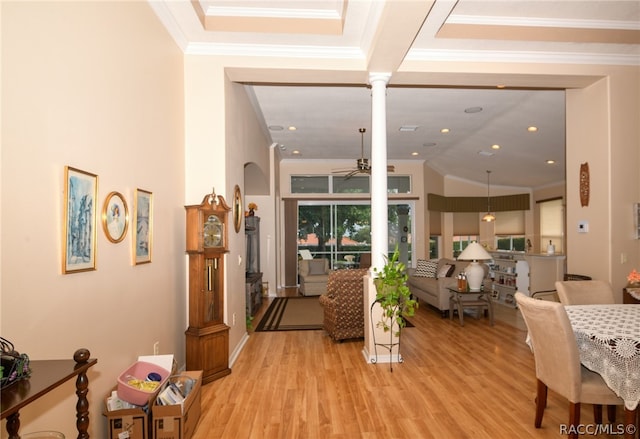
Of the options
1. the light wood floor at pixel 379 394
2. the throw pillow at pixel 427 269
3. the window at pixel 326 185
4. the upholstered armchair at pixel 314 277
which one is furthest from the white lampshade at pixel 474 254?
the window at pixel 326 185

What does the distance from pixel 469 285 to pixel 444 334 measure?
1.03m

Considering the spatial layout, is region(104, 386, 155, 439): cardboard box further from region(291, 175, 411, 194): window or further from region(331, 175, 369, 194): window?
region(331, 175, 369, 194): window

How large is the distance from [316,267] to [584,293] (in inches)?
235

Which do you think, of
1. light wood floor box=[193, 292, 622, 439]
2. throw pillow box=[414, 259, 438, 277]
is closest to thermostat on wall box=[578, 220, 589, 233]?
light wood floor box=[193, 292, 622, 439]

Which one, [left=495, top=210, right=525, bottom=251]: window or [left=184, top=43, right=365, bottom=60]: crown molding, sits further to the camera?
[left=495, top=210, right=525, bottom=251]: window

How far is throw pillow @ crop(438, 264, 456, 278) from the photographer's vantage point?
20.9ft

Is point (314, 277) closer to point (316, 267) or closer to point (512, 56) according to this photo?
point (316, 267)

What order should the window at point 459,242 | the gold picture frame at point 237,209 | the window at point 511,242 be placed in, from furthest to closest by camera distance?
1. the window at point 511,242
2. the window at point 459,242
3. the gold picture frame at point 237,209

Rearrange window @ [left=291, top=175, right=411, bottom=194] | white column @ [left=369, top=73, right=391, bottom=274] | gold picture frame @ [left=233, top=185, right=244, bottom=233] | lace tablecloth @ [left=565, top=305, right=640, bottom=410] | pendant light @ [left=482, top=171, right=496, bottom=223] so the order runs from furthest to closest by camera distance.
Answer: pendant light @ [left=482, top=171, right=496, bottom=223] → window @ [left=291, top=175, right=411, bottom=194] → gold picture frame @ [left=233, top=185, right=244, bottom=233] → white column @ [left=369, top=73, right=391, bottom=274] → lace tablecloth @ [left=565, top=305, right=640, bottom=410]

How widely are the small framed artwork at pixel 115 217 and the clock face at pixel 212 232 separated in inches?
36.3

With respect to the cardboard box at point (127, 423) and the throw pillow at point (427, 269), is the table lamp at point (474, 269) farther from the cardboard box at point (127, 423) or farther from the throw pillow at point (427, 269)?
Result: the cardboard box at point (127, 423)

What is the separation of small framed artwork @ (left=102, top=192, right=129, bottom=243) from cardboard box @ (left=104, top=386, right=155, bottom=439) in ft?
3.53

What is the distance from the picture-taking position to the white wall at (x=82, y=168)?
5.37ft

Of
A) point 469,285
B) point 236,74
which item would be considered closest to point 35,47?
point 236,74
